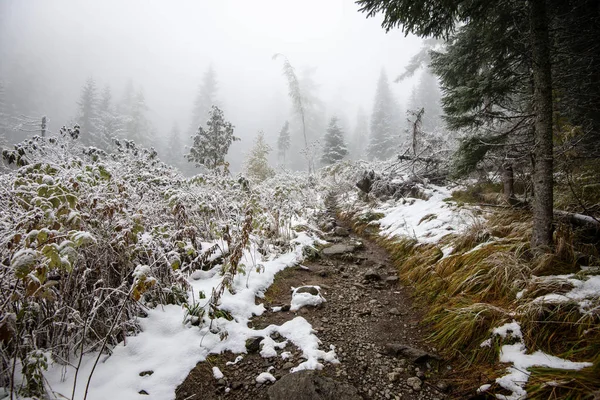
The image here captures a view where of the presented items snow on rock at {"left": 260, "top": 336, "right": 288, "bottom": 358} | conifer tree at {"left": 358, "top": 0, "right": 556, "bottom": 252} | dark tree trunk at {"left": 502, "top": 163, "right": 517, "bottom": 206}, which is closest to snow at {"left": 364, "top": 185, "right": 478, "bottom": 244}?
dark tree trunk at {"left": 502, "top": 163, "right": 517, "bottom": 206}

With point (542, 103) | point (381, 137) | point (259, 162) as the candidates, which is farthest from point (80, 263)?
point (381, 137)

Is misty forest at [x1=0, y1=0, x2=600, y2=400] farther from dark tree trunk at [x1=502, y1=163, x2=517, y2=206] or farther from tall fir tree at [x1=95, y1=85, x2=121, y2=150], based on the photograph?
tall fir tree at [x1=95, y1=85, x2=121, y2=150]

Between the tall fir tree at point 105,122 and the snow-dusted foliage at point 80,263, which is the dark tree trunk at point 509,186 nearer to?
the snow-dusted foliage at point 80,263

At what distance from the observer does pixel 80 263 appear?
254 cm

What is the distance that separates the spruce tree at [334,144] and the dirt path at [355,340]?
24.8 metres

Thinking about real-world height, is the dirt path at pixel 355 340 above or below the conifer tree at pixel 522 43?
below

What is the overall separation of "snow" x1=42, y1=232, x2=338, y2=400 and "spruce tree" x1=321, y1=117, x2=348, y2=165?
26.7 meters

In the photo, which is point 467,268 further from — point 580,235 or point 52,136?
point 52,136

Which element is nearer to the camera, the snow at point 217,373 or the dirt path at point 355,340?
the dirt path at point 355,340

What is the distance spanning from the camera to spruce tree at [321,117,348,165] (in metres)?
29.0

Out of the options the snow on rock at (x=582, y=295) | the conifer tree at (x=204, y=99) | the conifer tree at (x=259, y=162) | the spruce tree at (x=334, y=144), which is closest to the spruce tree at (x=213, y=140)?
the conifer tree at (x=259, y=162)

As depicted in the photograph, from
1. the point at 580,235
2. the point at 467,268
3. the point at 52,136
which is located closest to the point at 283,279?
the point at 467,268

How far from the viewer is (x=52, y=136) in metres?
5.25

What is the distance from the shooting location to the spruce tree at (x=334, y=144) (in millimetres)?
29047
